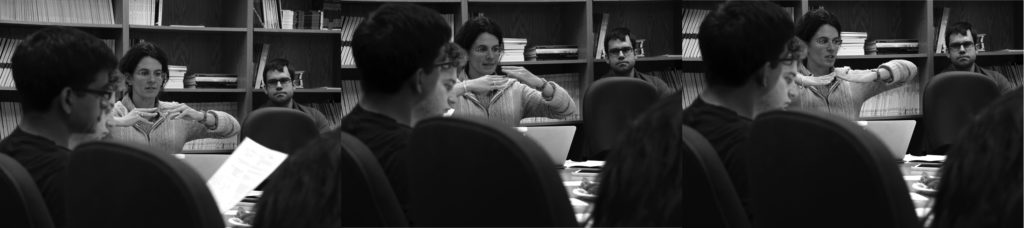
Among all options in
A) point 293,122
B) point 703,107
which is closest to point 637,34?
point 703,107

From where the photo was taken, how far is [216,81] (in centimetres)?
511

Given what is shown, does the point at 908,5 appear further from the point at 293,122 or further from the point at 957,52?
the point at 293,122

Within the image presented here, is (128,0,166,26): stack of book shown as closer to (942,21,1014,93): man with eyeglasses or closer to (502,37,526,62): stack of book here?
(942,21,1014,93): man with eyeglasses

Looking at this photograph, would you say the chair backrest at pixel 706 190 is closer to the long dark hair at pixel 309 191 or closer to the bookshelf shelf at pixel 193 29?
the long dark hair at pixel 309 191

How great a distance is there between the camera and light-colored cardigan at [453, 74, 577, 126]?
3.75ft

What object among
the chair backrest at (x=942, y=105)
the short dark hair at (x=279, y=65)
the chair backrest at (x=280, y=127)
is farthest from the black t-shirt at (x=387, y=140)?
the short dark hair at (x=279, y=65)

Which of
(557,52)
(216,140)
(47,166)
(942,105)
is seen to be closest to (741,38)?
(557,52)

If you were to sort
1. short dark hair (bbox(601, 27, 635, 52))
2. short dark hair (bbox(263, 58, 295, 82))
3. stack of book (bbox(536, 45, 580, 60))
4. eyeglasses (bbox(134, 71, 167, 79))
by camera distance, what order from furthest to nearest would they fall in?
short dark hair (bbox(263, 58, 295, 82)) → eyeglasses (bbox(134, 71, 167, 79)) → stack of book (bbox(536, 45, 580, 60)) → short dark hair (bbox(601, 27, 635, 52))

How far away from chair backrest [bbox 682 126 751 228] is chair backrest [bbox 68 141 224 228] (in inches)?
22.7

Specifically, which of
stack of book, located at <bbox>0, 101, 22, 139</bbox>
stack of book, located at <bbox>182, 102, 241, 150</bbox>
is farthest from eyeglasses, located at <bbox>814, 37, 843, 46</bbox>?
stack of book, located at <bbox>0, 101, 22, 139</bbox>

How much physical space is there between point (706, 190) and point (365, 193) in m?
0.43

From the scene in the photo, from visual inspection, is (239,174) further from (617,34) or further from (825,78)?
(825,78)

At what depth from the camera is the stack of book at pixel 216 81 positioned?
512 cm

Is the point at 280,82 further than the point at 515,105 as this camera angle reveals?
Yes
